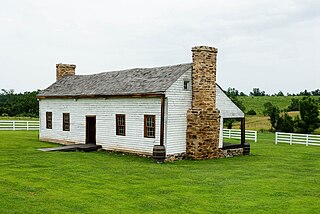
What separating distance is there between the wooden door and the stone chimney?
21.4 feet

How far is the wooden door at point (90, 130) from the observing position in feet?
81.5

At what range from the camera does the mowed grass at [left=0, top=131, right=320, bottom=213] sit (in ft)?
35.8

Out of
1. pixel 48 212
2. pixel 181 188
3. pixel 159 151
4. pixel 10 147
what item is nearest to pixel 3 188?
pixel 48 212

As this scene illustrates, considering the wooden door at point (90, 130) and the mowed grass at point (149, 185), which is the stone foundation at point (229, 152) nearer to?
the mowed grass at point (149, 185)

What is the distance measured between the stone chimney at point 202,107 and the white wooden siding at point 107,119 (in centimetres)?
180

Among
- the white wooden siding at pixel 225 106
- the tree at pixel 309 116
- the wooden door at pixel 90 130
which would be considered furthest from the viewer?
the tree at pixel 309 116

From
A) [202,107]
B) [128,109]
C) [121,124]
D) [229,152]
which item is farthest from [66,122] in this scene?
[229,152]

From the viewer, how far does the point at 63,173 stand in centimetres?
1505

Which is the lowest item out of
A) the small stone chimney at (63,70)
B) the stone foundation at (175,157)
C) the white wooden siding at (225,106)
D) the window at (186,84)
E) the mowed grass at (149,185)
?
the mowed grass at (149,185)

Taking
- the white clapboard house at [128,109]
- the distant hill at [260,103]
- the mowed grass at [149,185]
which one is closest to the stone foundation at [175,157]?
the white clapboard house at [128,109]

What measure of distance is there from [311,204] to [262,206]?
147 cm

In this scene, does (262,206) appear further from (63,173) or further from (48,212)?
(63,173)

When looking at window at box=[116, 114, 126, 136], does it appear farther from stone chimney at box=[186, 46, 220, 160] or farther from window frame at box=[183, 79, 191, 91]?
window frame at box=[183, 79, 191, 91]

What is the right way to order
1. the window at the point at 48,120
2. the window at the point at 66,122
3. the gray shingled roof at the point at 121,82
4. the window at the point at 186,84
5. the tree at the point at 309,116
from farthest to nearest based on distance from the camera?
1. the tree at the point at 309,116
2. the window at the point at 48,120
3. the window at the point at 66,122
4. the gray shingled roof at the point at 121,82
5. the window at the point at 186,84
